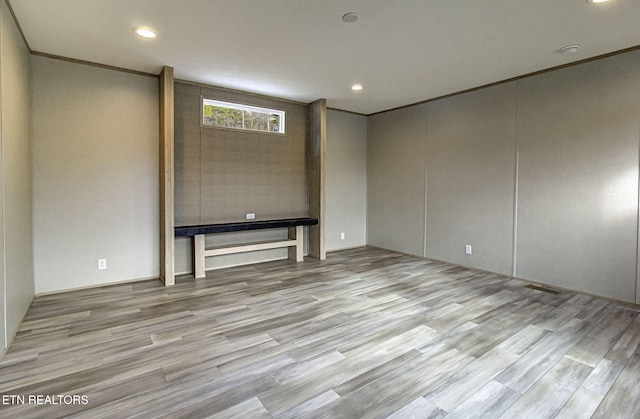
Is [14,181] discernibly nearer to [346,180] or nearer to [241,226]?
[241,226]

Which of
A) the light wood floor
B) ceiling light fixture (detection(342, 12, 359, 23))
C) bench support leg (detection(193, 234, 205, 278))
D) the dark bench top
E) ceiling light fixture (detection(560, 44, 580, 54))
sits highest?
ceiling light fixture (detection(560, 44, 580, 54))

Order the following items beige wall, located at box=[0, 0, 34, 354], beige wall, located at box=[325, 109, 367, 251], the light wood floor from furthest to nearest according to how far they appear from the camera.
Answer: beige wall, located at box=[325, 109, 367, 251] → beige wall, located at box=[0, 0, 34, 354] → the light wood floor

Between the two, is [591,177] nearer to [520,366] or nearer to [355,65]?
[520,366]

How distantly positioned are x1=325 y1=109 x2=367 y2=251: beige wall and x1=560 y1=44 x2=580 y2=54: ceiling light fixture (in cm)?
340

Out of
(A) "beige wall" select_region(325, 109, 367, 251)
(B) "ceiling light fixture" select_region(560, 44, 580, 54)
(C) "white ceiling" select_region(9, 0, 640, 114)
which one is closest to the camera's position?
(C) "white ceiling" select_region(9, 0, 640, 114)

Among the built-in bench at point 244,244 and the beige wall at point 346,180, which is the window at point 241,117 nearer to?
the beige wall at point 346,180

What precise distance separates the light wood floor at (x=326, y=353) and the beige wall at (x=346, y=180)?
91.0 inches

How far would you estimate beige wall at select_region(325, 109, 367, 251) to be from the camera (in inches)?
229

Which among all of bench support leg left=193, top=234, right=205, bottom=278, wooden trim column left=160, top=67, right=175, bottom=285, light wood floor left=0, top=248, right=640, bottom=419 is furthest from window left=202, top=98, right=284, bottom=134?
light wood floor left=0, top=248, right=640, bottom=419

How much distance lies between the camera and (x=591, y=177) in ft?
11.3

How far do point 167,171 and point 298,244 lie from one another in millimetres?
2234

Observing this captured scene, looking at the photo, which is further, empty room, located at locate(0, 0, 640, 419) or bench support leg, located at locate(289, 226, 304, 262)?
bench support leg, located at locate(289, 226, 304, 262)

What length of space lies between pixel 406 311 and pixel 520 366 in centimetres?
108

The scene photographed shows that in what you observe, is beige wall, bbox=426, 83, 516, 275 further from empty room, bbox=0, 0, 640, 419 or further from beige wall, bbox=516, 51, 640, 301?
beige wall, bbox=516, 51, 640, 301
